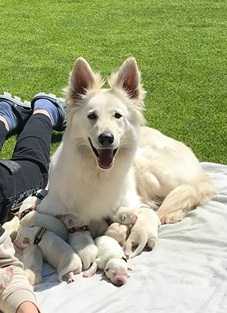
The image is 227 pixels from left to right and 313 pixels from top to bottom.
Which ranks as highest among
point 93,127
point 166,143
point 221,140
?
point 93,127

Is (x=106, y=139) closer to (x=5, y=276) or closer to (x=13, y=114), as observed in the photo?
(x=5, y=276)

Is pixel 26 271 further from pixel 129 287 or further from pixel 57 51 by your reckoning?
pixel 57 51

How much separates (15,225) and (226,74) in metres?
4.07

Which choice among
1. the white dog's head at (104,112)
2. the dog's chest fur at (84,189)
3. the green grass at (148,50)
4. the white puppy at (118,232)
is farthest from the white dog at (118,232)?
the green grass at (148,50)

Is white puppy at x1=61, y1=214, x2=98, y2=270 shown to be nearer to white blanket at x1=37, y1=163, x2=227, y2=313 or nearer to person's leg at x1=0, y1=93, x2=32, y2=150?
white blanket at x1=37, y1=163, x2=227, y2=313

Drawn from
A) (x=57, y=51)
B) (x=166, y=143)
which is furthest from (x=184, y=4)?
(x=166, y=143)

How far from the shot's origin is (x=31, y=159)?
4254mm

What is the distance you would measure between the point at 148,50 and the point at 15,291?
5.44 m

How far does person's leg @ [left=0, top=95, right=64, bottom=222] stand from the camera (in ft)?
12.5

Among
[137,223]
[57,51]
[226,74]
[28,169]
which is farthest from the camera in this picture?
[57,51]

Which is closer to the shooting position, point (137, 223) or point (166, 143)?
point (137, 223)

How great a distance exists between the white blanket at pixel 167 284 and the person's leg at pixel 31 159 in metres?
0.71

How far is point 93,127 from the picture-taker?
3391 millimetres

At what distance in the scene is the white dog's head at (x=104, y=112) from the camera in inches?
134
